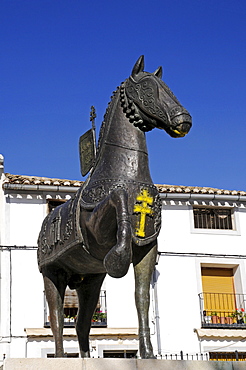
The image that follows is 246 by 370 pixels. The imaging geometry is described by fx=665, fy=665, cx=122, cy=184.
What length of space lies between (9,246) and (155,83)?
13.6 m

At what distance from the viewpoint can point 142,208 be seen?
18.1 feet

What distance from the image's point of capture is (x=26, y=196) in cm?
1909

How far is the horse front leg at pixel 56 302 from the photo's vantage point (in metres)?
6.32

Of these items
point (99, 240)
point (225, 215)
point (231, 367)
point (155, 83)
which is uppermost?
point (225, 215)

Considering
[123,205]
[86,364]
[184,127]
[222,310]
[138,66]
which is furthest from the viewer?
[222,310]

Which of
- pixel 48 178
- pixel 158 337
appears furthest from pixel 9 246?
pixel 158 337

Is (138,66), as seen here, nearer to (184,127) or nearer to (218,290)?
(184,127)

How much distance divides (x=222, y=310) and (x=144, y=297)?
15.3 meters

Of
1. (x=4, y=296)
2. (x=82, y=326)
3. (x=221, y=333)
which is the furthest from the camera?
(x=221, y=333)

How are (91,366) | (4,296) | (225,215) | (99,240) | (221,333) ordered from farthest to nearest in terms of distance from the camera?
(225,215) → (221,333) → (4,296) → (99,240) → (91,366)

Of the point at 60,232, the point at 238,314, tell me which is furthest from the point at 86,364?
the point at 238,314

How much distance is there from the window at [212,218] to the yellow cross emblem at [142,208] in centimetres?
1534

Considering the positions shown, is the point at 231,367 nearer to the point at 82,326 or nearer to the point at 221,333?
the point at 82,326

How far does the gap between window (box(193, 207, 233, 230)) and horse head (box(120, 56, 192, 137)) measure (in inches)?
595
